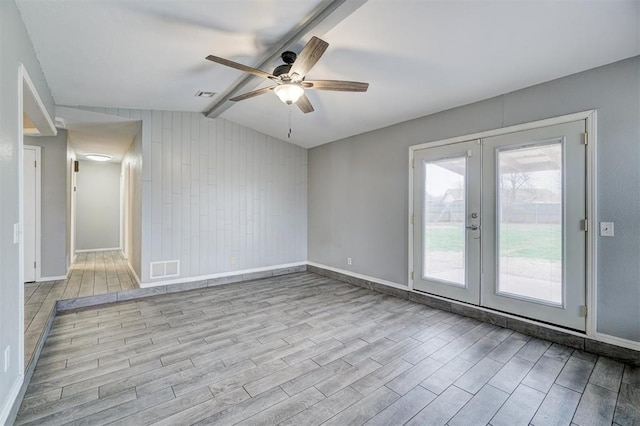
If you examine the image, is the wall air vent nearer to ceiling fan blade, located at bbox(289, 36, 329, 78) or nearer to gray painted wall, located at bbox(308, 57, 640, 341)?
gray painted wall, located at bbox(308, 57, 640, 341)

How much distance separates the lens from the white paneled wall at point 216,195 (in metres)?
4.52

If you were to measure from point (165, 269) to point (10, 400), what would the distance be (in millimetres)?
2915

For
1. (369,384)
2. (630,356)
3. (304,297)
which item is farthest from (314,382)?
(630,356)

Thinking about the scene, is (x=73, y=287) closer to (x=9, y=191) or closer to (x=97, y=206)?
(x=9, y=191)

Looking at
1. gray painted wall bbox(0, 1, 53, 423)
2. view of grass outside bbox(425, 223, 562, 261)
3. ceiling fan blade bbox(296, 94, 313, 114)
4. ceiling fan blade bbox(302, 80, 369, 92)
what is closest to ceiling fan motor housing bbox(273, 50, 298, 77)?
ceiling fan blade bbox(302, 80, 369, 92)

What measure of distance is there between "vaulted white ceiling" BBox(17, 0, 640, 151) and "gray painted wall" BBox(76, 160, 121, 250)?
16.7ft

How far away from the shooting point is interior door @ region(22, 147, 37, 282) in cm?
455

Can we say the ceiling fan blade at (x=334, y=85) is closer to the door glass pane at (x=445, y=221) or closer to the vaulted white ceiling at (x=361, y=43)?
the vaulted white ceiling at (x=361, y=43)

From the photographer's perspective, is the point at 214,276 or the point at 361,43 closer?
the point at 361,43

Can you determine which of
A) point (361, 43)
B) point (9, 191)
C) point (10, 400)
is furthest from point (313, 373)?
point (361, 43)

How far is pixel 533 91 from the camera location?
10.1ft

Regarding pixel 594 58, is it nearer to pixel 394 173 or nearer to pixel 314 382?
pixel 394 173

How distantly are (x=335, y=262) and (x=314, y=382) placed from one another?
337cm

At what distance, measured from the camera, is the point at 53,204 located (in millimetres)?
4809
